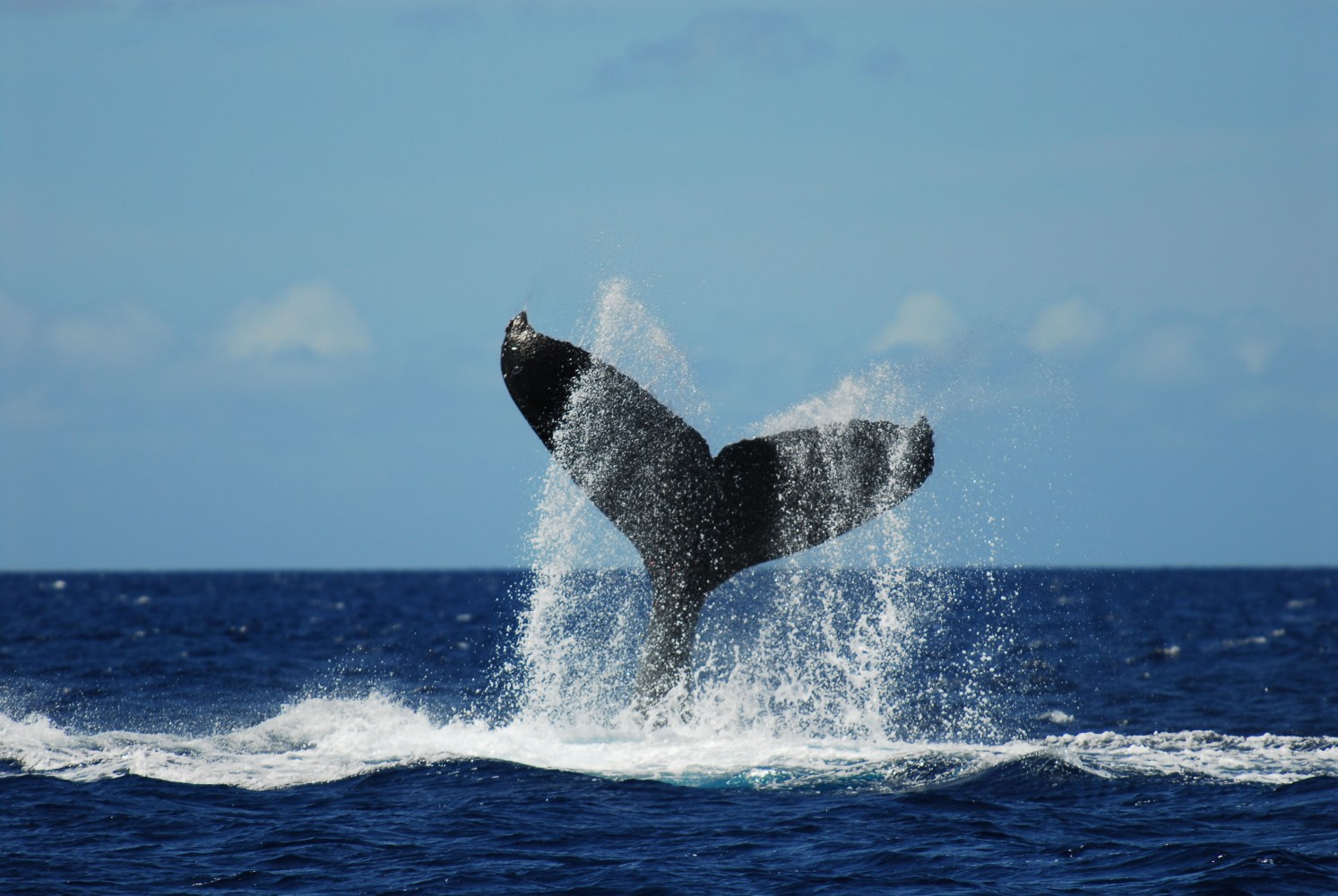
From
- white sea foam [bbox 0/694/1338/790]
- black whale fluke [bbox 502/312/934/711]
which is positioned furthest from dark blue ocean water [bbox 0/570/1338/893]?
black whale fluke [bbox 502/312/934/711]

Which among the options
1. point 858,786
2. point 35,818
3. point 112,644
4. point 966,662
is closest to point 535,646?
point 858,786

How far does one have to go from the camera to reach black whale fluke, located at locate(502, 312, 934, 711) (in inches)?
375

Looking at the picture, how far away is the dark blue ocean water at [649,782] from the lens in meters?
8.60

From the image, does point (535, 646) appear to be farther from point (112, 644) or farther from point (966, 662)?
point (112, 644)

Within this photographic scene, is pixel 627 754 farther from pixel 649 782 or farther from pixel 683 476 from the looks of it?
pixel 683 476

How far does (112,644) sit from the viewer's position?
28.1m

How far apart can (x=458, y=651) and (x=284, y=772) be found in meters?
17.2

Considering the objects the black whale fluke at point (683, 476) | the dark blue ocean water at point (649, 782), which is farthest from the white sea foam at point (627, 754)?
the black whale fluke at point (683, 476)

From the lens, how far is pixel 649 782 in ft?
35.6

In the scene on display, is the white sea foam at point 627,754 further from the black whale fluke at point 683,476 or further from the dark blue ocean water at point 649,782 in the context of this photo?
the black whale fluke at point 683,476

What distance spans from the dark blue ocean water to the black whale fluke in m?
1.52

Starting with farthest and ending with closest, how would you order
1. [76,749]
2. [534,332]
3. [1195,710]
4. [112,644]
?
[112,644]
[1195,710]
[76,749]
[534,332]

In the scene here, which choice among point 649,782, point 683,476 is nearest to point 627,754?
point 649,782

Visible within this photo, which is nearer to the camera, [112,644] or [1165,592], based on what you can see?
[112,644]
